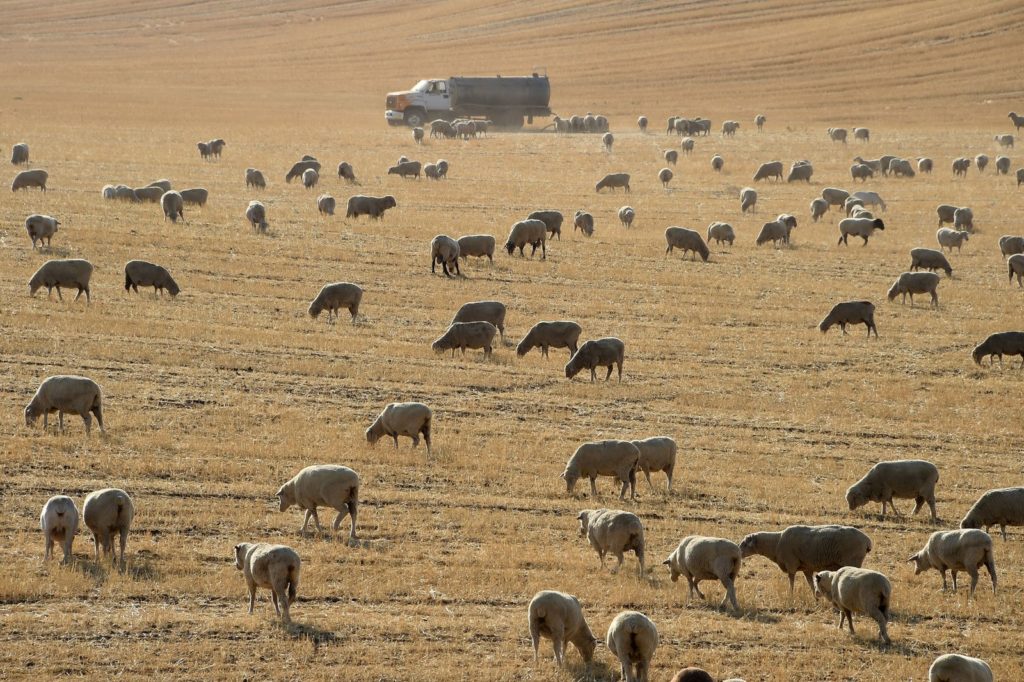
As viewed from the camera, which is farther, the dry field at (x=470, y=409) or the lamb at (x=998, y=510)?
the lamb at (x=998, y=510)

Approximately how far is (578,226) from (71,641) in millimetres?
28077

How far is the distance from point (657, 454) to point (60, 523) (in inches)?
321

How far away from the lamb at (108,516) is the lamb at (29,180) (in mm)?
28236

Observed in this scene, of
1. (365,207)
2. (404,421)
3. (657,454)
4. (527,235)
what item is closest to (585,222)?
(527,235)

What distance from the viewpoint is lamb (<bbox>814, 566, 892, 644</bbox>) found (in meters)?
13.3

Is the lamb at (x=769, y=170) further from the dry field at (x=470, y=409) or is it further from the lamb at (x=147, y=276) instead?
the lamb at (x=147, y=276)

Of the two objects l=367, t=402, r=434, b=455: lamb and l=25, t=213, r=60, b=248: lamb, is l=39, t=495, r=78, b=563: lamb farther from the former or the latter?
l=25, t=213, r=60, b=248: lamb

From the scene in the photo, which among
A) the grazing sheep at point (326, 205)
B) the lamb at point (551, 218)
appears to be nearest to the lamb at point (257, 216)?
the grazing sheep at point (326, 205)

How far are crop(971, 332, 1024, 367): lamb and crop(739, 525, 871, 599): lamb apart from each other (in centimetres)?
1207

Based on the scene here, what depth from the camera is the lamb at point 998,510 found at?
55.1 feet

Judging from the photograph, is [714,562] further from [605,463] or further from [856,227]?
[856,227]

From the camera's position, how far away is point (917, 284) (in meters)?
30.5

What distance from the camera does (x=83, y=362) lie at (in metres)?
22.8

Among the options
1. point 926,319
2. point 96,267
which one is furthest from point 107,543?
point 926,319
